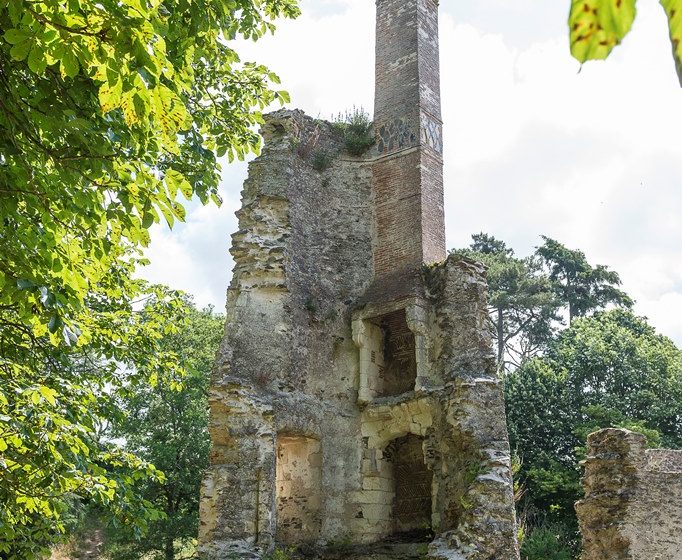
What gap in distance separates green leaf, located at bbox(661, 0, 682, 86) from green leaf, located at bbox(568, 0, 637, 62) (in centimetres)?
3

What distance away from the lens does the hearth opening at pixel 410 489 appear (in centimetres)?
1348

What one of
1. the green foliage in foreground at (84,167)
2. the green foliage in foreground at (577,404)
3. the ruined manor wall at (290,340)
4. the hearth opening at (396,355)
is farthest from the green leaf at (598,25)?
the green foliage in foreground at (577,404)

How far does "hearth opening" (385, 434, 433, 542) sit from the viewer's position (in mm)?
13484

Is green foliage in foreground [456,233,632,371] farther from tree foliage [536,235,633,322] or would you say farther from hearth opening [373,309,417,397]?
hearth opening [373,309,417,397]

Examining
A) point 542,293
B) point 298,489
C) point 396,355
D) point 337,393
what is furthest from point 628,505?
point 542,293

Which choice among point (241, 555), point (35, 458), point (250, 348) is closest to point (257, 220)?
point (250, 348)

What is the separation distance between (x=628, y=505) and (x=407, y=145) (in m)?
7.67

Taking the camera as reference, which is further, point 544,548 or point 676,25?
point 544,548

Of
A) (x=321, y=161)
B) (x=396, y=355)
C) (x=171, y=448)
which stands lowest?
(x=171, y=448)

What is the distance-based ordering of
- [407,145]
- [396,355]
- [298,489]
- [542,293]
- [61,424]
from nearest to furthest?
[61,424] → [298,489] → [396,355] → [407,145] → [542,293]

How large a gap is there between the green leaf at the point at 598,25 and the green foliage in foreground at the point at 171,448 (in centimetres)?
2154

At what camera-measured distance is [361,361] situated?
14.4 meters

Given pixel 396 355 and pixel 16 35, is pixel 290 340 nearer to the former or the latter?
pixel 396 355

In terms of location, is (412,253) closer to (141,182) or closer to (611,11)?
(141,182)
